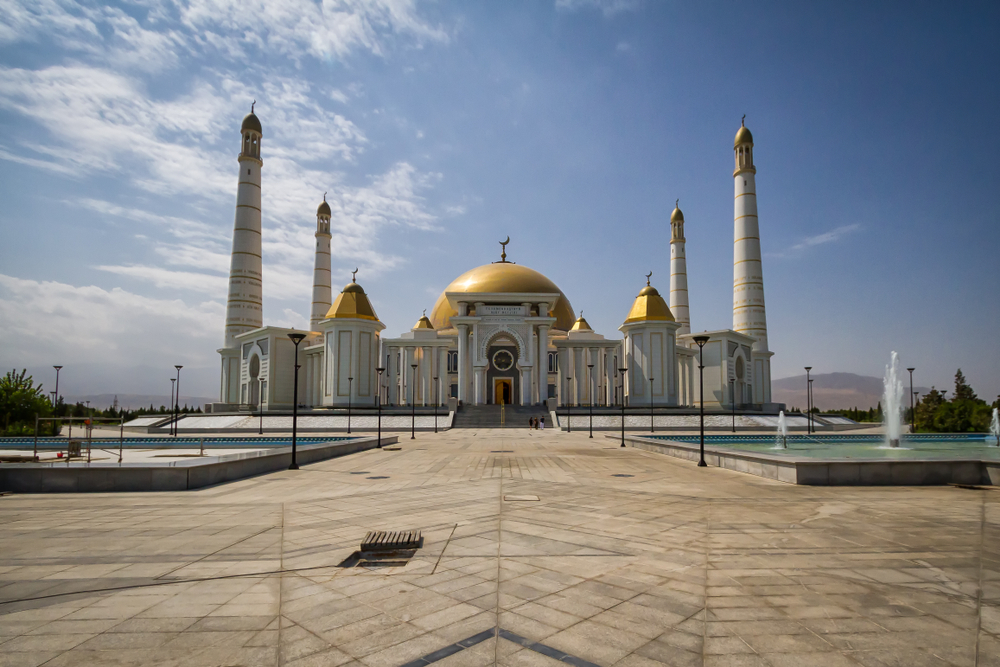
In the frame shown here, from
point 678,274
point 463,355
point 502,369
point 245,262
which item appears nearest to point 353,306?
point 463,355

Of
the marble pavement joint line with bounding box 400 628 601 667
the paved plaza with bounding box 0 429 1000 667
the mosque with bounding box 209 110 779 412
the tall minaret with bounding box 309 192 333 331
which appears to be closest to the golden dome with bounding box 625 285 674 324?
the mosque with bounding box 209 110 779 412

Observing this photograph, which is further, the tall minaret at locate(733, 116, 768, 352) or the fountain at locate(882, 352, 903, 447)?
the tall minaret at locate(733, 116, 768, 352)

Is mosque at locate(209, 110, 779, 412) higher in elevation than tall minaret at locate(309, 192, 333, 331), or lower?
lower

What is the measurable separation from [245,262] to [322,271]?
10.9m

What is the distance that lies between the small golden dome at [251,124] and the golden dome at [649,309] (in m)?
36.0

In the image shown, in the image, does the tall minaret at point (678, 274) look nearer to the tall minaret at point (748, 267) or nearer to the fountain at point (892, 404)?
the tall minaret at point (748, 267)

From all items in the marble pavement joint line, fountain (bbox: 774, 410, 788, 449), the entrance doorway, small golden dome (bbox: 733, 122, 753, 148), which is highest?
small golden dome (bbox: 733, 122, 753, 148)

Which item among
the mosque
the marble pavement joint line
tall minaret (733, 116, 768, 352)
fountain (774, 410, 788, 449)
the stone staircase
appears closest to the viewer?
the marble pavement joint line

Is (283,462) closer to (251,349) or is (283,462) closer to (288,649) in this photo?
(288,649)

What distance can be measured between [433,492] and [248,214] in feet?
152

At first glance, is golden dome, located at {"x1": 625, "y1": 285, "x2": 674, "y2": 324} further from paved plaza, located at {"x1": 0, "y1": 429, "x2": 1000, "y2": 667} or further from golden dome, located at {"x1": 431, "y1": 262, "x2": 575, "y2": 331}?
paved plaza, located at {"x1": 0, "y1": 429, "x2": 1000, "y2": 667}

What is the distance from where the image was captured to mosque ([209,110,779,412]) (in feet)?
147

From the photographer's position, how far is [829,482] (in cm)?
1038

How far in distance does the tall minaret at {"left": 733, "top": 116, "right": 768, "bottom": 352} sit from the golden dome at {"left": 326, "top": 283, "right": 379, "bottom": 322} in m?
30.0
